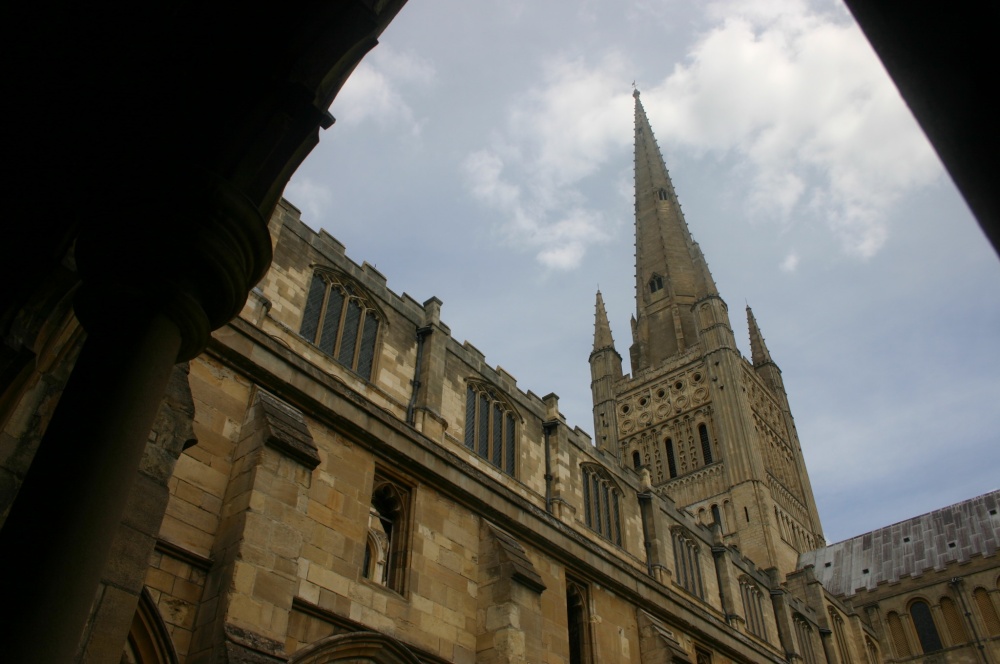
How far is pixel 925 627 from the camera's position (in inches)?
1483

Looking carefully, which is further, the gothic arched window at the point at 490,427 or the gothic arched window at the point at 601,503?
the gothic arched window at the point at 601,503

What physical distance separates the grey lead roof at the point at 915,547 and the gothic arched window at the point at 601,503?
86.2 ft

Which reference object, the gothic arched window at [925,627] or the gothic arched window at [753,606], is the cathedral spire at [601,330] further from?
the gothic arched window at [753,606]

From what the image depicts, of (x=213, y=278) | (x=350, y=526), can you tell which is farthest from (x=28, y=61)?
(x=350, y=526)

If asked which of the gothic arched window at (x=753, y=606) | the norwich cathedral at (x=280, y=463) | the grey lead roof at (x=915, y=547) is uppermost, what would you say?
the grey lead roof at (x=915, y=547)

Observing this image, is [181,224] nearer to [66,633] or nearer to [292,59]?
[292,59]

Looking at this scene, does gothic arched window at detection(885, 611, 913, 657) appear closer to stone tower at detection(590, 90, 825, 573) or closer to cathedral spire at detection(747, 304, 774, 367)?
stone tower at detection(590, 90, 825, 573)

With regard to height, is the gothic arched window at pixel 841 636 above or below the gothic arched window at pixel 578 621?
above

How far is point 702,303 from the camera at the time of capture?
5909 cm

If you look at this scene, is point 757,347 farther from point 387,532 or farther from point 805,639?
point 387,532

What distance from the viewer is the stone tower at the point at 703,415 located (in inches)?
1991

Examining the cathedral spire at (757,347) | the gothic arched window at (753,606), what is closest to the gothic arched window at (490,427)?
the gothic arched window at (753,606)

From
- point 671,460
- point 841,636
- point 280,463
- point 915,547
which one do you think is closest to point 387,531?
point 280,463

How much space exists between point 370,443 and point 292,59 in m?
8.49
